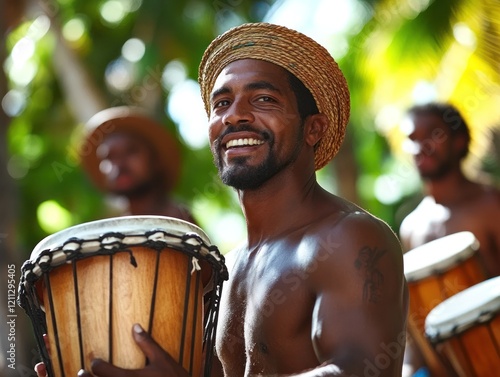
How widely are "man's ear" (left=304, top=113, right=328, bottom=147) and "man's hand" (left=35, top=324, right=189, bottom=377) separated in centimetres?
106

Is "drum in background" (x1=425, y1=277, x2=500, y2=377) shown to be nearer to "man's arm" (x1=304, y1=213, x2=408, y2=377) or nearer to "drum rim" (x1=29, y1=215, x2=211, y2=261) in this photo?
"man's arm" (x1=304, y1=213, x2=408, y2=377)

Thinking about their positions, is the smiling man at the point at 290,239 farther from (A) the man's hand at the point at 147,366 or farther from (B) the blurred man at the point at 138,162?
(B) the blurred man at the point at 138,162

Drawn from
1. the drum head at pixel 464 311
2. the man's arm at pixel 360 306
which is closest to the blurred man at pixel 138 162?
the drum head at pixel 464 311

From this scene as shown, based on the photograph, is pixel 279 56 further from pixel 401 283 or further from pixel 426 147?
pixel 426 147

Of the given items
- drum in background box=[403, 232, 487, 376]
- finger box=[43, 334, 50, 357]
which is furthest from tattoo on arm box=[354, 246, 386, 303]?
drum in background box=[403, 232, 487, 376]

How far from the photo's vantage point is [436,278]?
586 cm

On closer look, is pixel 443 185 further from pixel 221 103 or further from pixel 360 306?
pixel 360 306

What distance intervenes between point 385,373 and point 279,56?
1286mm

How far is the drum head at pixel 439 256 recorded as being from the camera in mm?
5832

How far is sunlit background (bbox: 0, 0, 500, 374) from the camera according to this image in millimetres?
12383

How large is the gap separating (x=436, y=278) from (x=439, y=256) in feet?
0.42

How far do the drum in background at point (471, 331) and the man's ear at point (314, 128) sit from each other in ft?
4.04

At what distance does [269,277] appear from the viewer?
3885 mm

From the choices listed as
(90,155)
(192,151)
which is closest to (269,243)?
(90,155)
